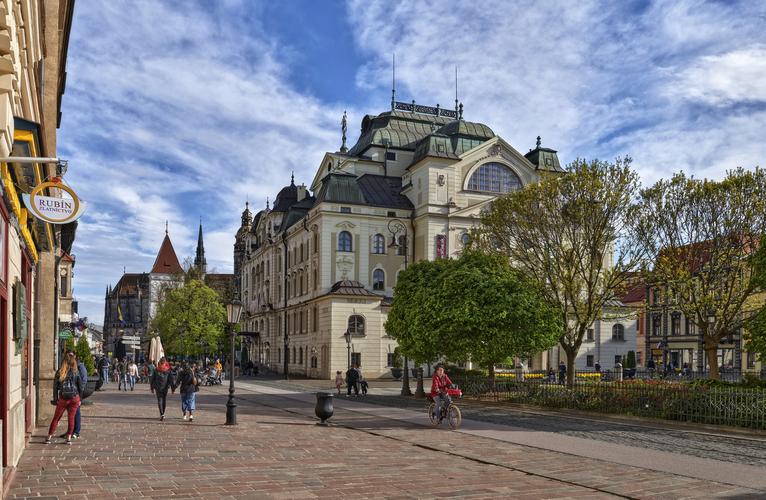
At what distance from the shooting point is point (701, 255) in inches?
1126

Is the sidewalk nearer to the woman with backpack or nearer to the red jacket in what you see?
the woman with backpack

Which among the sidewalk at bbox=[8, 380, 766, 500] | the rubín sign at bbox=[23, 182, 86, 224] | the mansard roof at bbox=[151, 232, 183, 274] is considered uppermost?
the mansard roof at bbox=[151, 232, 183, 274]

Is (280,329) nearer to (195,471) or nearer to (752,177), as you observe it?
(752,177)

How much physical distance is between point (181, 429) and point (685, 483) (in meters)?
11.8

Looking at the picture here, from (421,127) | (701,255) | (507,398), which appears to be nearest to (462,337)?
(507,398)

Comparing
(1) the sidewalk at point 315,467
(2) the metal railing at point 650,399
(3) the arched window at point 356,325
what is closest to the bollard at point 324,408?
(1) the sidewalk at point 315,467

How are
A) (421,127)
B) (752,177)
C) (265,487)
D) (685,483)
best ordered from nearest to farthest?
(265,487)
(685,483)
(752,177)
(421,127)

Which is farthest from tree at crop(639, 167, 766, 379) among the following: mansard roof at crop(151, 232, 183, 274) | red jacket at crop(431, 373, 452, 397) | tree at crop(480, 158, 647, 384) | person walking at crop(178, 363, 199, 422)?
mansard roof at crop(151, 232, 183, 274)

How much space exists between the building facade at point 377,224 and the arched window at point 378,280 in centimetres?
8

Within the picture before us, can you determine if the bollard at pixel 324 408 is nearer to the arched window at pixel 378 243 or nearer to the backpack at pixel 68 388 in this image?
the backpack at pixel 68 388

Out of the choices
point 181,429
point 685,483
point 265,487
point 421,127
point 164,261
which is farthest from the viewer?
point 164,261

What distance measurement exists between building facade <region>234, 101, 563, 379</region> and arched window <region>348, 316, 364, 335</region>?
77 millimetres

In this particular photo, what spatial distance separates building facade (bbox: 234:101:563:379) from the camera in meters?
51.2

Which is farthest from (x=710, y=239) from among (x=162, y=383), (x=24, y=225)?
(x=24, y=225)
